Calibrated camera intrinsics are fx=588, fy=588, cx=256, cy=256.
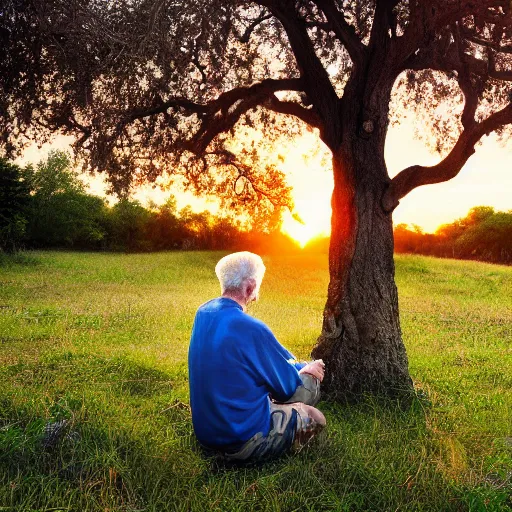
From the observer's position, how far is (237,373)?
17.0ft

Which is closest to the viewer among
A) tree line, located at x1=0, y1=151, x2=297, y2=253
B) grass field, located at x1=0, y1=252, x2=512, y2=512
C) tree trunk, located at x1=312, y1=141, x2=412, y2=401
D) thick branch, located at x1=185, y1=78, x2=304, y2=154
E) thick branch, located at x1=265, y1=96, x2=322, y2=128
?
grass field, located at x1=0, y1=252, x2=512, y2=512

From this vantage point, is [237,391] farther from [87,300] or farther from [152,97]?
[87,300]

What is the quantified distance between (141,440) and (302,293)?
18.5 m

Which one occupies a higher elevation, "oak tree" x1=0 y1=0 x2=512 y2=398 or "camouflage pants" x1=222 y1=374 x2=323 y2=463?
"oak tree" x1=0 y1=0 x2=512 y2=398

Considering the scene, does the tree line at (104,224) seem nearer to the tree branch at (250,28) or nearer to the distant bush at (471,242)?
the distant bush at (471,242)

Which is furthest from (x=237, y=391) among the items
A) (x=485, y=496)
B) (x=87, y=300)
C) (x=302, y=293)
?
(x=302, y=293)

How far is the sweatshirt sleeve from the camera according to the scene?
5184 millimetres

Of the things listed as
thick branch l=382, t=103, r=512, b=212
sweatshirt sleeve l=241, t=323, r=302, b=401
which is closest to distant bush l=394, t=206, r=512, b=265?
thick branch l=382, t=103, r=512, b=212

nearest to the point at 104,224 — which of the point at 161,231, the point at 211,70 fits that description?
the point at 161,231

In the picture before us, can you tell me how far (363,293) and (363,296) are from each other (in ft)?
0.14

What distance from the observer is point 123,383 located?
8898mm

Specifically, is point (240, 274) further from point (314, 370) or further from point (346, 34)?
point (346, 34)

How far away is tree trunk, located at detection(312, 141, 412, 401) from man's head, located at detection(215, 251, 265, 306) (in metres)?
3.57

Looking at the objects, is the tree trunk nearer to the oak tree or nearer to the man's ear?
→ the oak tree
